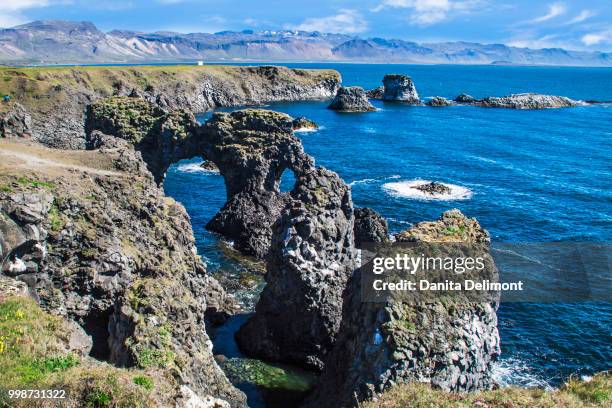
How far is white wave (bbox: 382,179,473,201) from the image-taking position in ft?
277

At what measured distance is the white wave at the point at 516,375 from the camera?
39031 millimetres

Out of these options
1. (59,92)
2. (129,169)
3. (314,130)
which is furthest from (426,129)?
(129,169)

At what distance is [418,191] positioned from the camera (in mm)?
87250

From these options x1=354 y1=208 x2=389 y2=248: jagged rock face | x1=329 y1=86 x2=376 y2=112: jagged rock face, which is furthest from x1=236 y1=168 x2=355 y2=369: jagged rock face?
x1=329 y1=86 x2=376 y2=112: jagged rock face

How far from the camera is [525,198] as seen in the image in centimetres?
8394

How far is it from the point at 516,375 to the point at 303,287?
18.5 m

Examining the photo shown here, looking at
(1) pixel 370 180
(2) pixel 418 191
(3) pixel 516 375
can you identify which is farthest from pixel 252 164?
(3) pixel 516 375

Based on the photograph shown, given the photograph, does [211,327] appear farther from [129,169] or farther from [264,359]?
[129,169]

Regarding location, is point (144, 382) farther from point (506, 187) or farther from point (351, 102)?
point (351, 102)

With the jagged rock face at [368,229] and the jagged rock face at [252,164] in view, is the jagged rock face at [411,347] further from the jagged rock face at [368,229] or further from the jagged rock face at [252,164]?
the jagged rock face at [252,164]

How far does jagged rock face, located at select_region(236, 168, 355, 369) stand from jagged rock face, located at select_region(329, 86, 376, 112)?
152362 mm

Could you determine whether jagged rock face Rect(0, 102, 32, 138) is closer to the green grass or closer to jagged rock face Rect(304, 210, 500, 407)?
the green grass

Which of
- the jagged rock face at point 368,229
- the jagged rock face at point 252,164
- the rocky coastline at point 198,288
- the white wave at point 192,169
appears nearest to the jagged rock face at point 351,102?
the white wave at point 192,169

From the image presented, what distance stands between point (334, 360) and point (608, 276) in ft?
126
